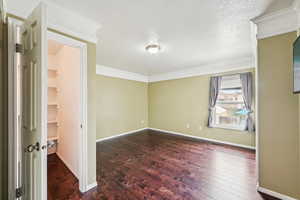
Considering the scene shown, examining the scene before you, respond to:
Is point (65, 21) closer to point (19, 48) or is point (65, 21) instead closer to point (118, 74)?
point (19, 48)

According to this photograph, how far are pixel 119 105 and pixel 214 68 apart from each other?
349 cm

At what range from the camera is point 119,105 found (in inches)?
194

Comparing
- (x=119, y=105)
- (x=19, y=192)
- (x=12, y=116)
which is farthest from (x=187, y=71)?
(x=19, y=192)

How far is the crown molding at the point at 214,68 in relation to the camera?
11.8 ft

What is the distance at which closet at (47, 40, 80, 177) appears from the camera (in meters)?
2.08

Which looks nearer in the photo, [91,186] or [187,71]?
[91,186]

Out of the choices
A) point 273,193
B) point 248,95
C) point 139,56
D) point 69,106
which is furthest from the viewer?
point 248,95

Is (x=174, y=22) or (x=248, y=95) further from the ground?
(x=174, y=22)

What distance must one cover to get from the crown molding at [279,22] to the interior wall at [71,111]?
2.58 metres

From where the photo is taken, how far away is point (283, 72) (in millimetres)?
1687

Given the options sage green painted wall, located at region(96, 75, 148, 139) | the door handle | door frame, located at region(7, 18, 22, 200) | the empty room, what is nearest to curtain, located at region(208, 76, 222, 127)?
the empty room

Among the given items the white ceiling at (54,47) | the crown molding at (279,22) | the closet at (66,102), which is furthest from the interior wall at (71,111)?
the crown molding at (279,22)

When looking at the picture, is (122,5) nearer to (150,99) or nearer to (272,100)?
(272,100)

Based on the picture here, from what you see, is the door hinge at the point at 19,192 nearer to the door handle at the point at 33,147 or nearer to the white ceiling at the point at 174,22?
the door handle at the point at 33,147
